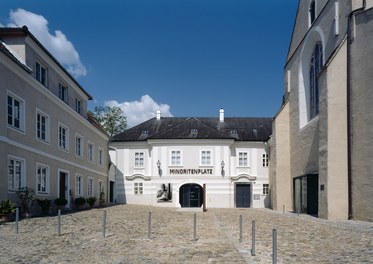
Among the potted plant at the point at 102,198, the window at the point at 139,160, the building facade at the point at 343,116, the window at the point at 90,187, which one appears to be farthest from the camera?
the window at the point at 139,160

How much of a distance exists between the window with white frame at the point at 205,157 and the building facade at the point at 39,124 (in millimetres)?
11275

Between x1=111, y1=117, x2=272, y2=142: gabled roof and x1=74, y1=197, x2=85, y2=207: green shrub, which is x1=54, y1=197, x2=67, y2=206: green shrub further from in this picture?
x1=111, y1=117, x2=272, y2=142: gabled roof

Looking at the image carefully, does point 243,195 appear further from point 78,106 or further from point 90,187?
point 78,106

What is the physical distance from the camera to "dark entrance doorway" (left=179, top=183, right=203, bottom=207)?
1457 inches

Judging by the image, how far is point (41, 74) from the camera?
21500mm

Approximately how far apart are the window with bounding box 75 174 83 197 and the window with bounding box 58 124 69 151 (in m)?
3.20

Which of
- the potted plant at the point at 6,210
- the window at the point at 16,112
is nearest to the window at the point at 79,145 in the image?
the window at the point at 16,112

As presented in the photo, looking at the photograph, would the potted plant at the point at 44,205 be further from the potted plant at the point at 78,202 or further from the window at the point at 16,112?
the potted plant at the point at 78,202

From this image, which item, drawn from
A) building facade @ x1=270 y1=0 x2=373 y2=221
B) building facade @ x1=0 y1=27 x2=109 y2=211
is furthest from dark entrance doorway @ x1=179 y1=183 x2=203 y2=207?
building facade @ x1=270 y1=0 x2=373 y2=221

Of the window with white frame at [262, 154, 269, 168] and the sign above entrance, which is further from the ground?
the window with white frame at [262, 154, 269, 168]

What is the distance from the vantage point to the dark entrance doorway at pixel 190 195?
3700 centimetres

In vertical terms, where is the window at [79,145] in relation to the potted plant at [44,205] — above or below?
above

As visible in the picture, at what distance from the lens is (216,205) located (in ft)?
119

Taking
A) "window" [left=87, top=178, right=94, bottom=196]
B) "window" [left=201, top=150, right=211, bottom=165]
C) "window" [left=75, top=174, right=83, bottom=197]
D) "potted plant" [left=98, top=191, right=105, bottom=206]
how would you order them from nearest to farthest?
"window" [left=75, top=174, right=83, bottom=197]
"window" [left=87, top=178, right=94, bottom=196]
"potted plant" [left=98, top=191, right=105, bottom=206]
"window" [left=201, top=150, right=211, bottom=165]
